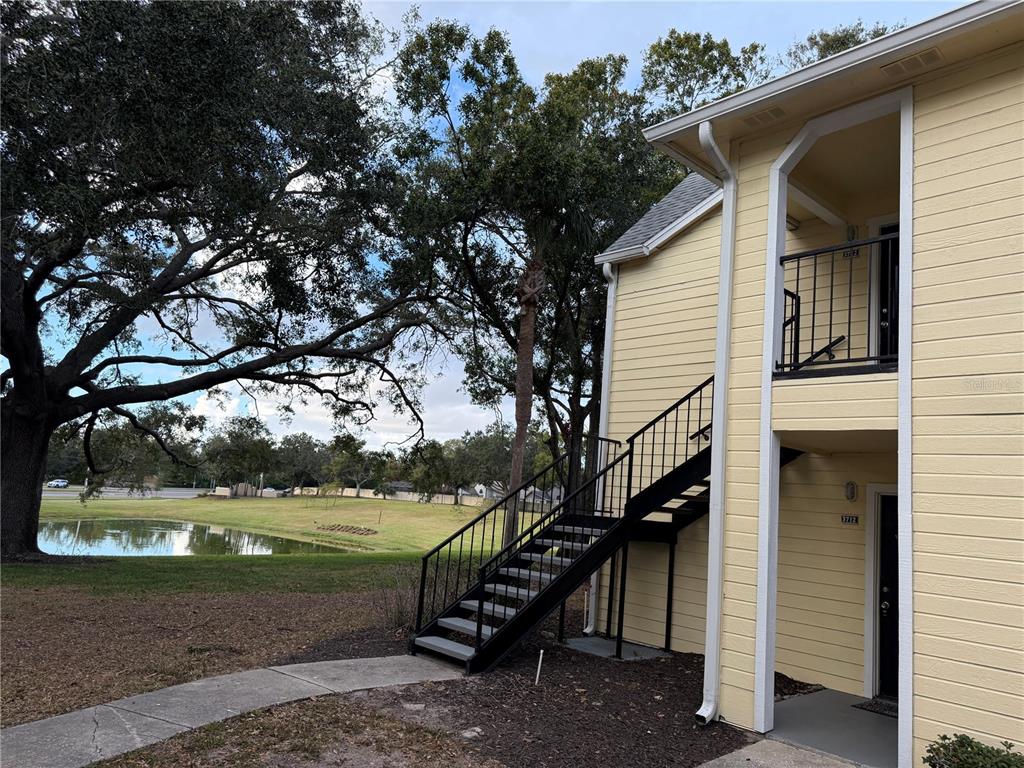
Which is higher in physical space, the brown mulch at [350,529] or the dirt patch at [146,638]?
the dirt patch at [146,638]

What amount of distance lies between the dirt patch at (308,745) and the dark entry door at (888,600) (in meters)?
4.38

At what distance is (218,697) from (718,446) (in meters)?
4.66

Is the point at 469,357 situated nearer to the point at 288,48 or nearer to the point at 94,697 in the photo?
the point at 288,48

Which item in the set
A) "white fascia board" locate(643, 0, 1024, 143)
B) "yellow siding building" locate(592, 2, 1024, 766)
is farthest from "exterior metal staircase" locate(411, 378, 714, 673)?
"white fascia board" locate(643, 0, 1024, 143)

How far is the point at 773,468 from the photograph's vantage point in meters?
5.59

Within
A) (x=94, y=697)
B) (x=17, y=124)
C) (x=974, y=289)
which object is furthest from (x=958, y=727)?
(x=17, y=124)

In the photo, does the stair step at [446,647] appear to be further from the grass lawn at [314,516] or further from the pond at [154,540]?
the grass lawn at [314,516]

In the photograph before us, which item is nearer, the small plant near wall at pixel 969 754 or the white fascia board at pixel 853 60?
the small plant near wall at pixel 969 754

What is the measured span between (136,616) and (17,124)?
6.24 meters

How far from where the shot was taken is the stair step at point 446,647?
6656 millimetres

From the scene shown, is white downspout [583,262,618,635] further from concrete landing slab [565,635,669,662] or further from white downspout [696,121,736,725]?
white downspout [696,121,736,725]

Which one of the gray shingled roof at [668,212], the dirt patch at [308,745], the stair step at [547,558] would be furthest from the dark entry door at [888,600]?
the gray shingled roof at [668,212]

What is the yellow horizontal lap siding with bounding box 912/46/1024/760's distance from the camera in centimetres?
432

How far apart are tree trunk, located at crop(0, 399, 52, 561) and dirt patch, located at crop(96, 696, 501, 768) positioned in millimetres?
12461
